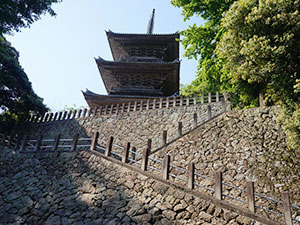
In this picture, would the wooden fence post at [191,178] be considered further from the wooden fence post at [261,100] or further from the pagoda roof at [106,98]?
the pagoda roof at [106,98]

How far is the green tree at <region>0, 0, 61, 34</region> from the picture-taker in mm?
11078

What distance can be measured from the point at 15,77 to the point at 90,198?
11684 mm

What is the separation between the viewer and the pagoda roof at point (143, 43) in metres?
17.8

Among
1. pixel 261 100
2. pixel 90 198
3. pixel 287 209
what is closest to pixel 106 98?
pixel 261 100

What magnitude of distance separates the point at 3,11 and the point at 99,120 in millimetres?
7668

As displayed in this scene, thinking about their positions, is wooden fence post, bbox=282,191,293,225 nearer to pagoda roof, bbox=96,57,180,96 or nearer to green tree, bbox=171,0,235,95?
green tree, bbox=171,0,235,95

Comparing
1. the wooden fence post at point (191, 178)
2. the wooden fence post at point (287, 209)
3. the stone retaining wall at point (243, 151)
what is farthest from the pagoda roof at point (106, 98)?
the wooden fence post at point (287, 209)

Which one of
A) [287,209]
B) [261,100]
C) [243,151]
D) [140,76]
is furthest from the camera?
[140,76]

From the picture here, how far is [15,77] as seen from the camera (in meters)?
13.5

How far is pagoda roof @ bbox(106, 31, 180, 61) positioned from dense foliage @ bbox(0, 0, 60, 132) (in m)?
6.23

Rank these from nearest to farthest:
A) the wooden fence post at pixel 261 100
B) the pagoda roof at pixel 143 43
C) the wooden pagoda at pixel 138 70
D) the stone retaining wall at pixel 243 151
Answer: the stone retaining wall at pixel 243 151
the wooden fence post at pixel 261 100
the wooden pagoda at pixel 138 70
the pagoda roof at pixel 143 43

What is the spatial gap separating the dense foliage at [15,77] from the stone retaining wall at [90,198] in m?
7.50

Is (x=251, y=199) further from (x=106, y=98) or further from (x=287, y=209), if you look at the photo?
(x=106, y=98)

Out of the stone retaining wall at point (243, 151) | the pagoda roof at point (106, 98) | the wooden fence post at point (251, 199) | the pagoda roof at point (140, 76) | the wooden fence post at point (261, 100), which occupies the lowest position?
the wooden fence post at point (251, 199)
